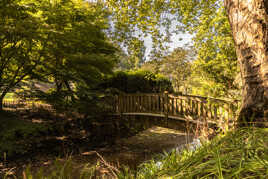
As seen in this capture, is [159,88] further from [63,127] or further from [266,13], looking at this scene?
[266,13]

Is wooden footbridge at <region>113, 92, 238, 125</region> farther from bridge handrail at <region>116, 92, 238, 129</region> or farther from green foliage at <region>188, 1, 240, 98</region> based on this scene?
green foliage at <region>188, 1, 240, 98</region>

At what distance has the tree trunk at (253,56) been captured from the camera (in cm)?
193

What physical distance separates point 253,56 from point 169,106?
5.79 metres

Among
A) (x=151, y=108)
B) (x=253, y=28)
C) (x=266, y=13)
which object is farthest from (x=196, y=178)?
(x=151, y=108)

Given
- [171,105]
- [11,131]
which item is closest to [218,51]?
[171,105]

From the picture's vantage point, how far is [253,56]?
2039mm

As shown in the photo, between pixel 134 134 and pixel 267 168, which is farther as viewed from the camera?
pixel 134 134

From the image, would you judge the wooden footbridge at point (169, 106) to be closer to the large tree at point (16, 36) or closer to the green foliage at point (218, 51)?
the green foliage at point (218, 51)

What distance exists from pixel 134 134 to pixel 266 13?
1076 centimetres

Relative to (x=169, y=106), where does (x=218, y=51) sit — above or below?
above

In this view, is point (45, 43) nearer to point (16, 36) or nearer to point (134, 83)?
point (16, 36)

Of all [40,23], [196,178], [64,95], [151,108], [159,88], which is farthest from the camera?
[159,88]

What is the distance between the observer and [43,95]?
6352 millimetres

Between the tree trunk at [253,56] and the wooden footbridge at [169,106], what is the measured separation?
242 cm
